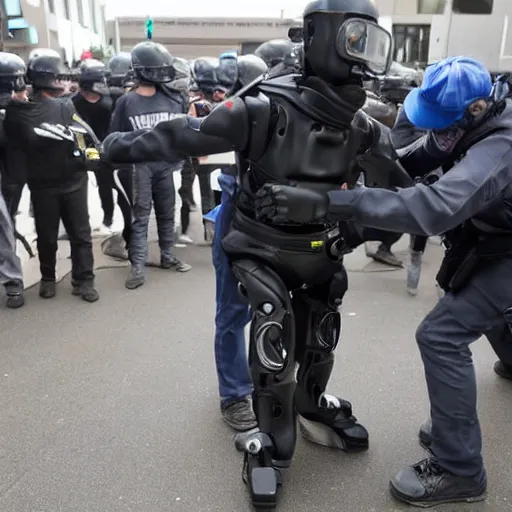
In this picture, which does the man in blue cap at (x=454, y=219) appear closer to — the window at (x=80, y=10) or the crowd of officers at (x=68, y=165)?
the crowd of officers at (x=68, y=165)

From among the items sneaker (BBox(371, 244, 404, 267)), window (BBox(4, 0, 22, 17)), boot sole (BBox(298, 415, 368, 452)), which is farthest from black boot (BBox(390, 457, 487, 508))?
window (BBox(4, 0, 22, 17))

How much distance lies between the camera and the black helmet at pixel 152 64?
4371 millimetres

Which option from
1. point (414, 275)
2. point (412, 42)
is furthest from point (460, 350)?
point (412, 42)

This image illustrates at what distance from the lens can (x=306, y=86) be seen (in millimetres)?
1955

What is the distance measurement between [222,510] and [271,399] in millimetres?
493

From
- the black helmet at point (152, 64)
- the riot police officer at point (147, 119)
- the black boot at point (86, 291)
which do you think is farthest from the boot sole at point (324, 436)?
the black helmet at point (152, 64)

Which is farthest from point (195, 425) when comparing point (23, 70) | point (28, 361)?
point (23, 70)

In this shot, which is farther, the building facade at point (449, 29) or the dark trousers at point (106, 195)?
the building facade at point (449, 29)

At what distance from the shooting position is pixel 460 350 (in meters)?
2.12

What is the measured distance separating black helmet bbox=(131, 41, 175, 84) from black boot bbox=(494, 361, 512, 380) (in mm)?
3233

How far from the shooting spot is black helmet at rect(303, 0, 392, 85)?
1.82 m

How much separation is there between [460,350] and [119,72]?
Result: 6.41m

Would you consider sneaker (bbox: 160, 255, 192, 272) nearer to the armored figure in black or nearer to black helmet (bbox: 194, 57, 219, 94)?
black helmet (bbox: 194, 57, 219, 94)

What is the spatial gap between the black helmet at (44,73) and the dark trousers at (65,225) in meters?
0.76
